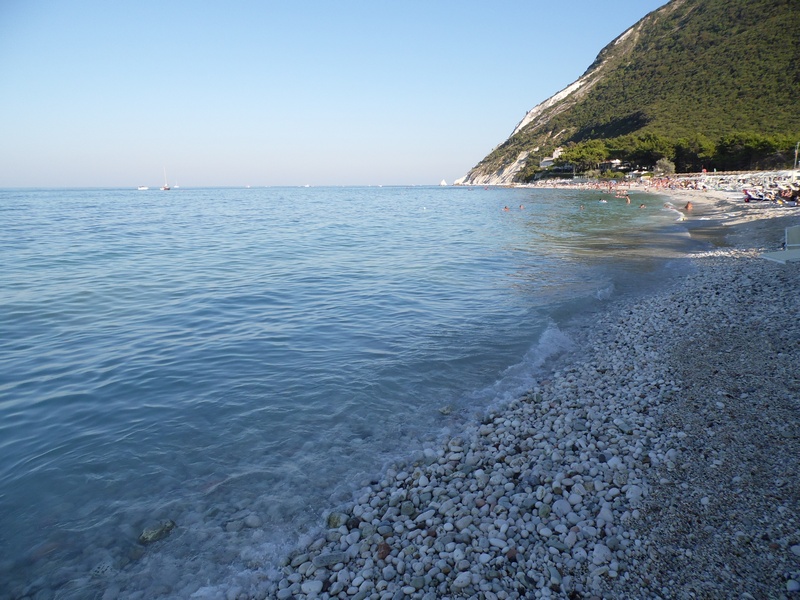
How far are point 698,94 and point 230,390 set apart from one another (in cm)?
14315

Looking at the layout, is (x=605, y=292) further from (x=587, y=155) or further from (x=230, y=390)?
(x=587, y=155)

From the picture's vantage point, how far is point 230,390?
895 cm

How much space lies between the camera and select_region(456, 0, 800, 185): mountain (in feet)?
293

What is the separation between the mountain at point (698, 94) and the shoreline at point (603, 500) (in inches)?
3531

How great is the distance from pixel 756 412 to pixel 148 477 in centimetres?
805

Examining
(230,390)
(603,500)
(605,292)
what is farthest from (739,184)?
(230,390)

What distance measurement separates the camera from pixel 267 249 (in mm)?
28500

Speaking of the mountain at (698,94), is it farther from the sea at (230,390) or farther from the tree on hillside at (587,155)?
the sea at (230,390)

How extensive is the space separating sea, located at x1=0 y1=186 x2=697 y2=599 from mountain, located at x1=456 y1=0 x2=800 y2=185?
85866mm

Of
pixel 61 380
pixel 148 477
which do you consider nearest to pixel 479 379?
pixel 148 477

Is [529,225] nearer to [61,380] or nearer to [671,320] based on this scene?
[671,320]

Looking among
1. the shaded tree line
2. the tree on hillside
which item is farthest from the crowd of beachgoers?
the shaded tree line

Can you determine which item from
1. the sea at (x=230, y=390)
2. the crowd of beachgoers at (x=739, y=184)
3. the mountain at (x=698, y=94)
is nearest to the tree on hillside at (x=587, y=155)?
the mountain at (x=698, y=94)

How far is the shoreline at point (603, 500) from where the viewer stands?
3.81 metres
